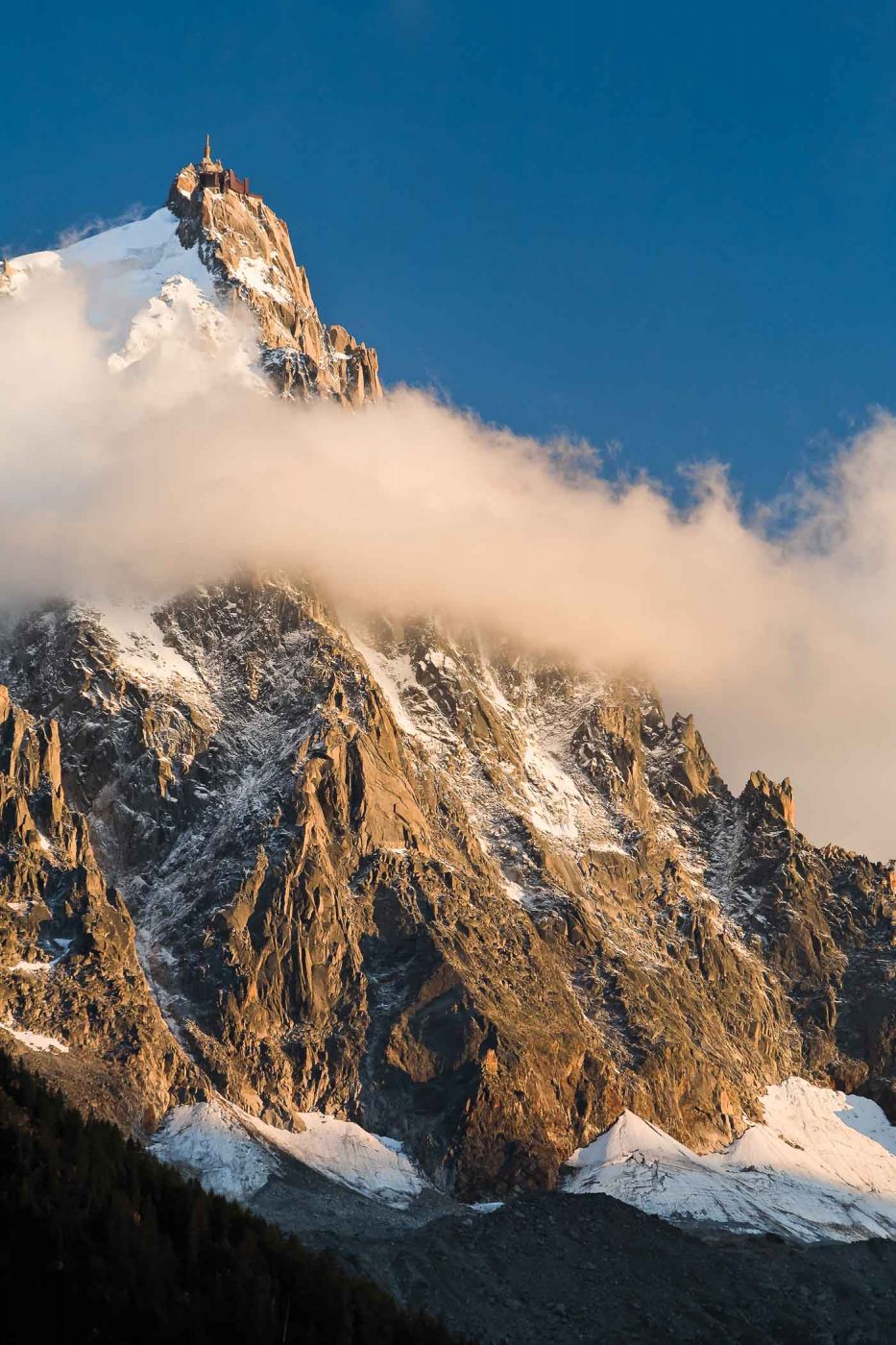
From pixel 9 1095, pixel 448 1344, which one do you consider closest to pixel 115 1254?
pixel 9 1095

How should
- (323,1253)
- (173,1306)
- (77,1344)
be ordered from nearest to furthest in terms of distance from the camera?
(77,1344), (173,1306), (323,1253)

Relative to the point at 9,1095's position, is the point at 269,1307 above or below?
below

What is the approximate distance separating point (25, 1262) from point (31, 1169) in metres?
10.0

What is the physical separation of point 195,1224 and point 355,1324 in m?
15.0

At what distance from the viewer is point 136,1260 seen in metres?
138

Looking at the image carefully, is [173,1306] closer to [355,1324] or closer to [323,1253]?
[355,1324]

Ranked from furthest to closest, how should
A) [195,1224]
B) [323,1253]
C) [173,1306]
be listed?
[323,1253] < [195,1224] < [173,1306]

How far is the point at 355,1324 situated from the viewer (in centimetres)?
14800

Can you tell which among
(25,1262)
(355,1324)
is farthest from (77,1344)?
(355,1324)

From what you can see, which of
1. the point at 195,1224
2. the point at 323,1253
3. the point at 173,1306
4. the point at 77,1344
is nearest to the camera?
the point at 77,1344

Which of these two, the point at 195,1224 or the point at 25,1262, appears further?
the point at 195,1224

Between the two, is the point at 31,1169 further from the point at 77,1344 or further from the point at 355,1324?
the point at 355,1324

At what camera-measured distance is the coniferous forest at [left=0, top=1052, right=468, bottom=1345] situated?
130375 millimetres

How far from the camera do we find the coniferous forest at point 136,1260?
130m
